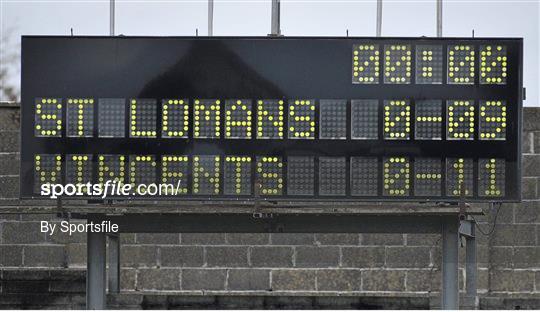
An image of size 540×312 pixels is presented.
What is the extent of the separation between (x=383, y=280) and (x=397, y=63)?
5.07 metres

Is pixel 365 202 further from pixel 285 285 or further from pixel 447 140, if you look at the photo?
pixel 285 285

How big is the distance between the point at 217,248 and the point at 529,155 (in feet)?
17.6

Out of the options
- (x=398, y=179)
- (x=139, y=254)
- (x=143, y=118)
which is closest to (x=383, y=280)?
(x=139, y=254)

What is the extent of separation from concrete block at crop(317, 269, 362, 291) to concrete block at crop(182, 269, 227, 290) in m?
1.63

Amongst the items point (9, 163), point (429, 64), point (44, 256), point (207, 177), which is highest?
point (429, 64)

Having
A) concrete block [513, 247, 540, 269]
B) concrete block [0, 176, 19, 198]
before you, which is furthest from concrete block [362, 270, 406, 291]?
concrete block [0, 176, 19, 198]

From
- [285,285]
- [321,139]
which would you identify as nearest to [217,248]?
[285,285]

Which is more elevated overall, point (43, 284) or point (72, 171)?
point (72, 171)

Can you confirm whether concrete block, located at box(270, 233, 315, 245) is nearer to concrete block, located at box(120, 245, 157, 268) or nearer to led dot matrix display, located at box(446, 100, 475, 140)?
concrete block, located at box(120, 245, 157, 268)

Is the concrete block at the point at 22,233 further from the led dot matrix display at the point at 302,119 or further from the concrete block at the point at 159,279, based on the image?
the led dot matrix display at the point at 302,119

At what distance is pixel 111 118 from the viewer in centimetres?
1917

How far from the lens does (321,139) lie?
62.4 ft

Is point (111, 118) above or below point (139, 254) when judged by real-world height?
above

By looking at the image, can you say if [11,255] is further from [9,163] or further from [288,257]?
[288,257]
